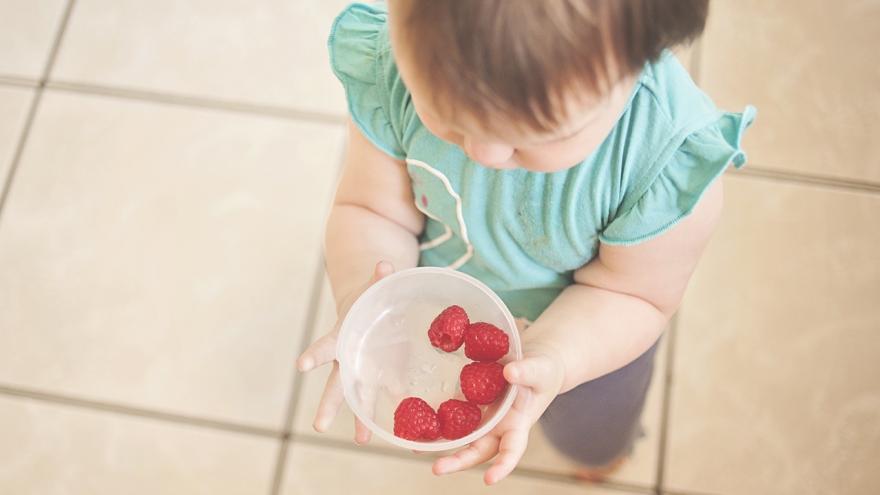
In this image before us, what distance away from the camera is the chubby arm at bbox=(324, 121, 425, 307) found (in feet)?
2.31

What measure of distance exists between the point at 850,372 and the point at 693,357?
188 millimetres

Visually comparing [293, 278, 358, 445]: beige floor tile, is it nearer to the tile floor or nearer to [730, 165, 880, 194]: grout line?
the tile floor

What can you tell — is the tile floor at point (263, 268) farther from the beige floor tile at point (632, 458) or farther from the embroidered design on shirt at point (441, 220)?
the embroidered design on shirt at point (441, 220)

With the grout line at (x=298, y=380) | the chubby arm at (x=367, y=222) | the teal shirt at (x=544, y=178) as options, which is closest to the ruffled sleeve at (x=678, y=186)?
the teal shirt at (x=544, y=178)

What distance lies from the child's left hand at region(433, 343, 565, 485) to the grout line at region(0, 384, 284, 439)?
18.6 inches

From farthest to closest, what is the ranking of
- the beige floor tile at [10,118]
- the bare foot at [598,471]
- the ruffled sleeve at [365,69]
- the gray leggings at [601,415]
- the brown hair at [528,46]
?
the beige floor tile at [10,118]
the bare foot at [598,471]
the gray leggings at [601,415]
the ruffled sleeve at [365,69]
the brown hair at [528,46]

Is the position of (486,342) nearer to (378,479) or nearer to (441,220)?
(441,220)

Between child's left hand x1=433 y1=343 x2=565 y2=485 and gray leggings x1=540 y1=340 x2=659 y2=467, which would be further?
gray leggings x1=540 y1=340 x2=659 y2=467

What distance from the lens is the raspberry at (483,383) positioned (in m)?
0.57

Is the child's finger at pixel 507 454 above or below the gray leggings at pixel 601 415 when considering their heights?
above

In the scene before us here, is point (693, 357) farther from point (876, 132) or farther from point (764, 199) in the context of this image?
point (876, 132)

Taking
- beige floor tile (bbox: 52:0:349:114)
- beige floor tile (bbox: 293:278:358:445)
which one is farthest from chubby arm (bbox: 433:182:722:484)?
beige floor tile (bbox: 52:0:349:114)

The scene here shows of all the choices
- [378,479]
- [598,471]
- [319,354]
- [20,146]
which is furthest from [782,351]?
[20,146]

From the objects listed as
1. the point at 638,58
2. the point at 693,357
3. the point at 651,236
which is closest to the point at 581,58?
the point at 638,58
